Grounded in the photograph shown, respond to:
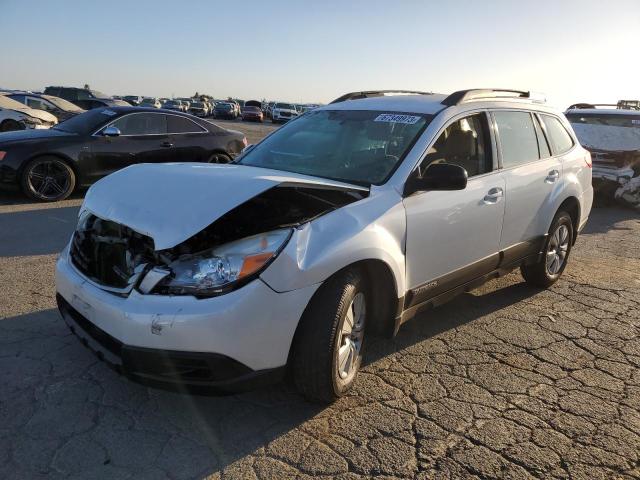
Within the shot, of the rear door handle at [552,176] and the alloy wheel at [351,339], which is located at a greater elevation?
the rear door handle at [552,176]

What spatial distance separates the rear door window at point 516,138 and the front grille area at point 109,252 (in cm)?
289

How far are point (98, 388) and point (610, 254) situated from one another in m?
6.27

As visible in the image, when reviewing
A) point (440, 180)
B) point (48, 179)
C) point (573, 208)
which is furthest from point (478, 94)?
point (48, 179)

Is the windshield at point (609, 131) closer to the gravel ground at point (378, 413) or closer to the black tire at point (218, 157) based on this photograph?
the black tire at point (218, 157)

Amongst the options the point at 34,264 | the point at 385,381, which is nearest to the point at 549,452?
the point at 385,381

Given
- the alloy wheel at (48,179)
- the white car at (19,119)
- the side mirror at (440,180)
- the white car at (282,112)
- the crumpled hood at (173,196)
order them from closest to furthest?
the crumpled hood at (173,196), the side mirror at (440,180), the alloy wheel at (48,179), the white car at (19,119), the white car at (282,112)

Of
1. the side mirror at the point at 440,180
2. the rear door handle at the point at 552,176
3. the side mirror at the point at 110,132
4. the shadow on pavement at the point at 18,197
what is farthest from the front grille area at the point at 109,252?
the side mirror at the point at 110,132

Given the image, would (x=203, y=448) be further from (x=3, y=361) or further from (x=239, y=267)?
(x=3, y=361)

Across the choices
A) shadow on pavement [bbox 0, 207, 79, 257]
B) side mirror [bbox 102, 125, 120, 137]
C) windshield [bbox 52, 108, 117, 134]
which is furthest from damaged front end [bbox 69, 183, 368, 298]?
windshield [bbox 52, 108, 117, 134]

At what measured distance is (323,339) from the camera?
276 centimetres

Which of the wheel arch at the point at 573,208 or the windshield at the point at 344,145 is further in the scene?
the wheel arch at the point at 573,208

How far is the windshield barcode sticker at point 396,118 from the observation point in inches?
151

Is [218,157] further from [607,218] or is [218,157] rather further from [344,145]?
[607,218]

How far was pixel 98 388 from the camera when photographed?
3133 mm
